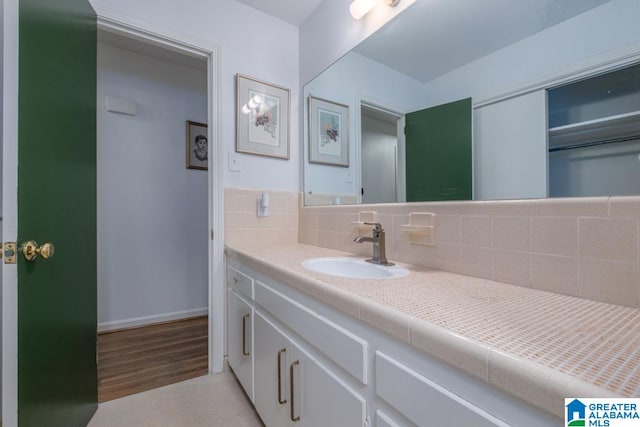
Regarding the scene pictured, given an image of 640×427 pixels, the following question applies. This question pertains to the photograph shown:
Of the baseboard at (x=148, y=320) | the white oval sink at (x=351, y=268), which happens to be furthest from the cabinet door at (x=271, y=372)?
the baseboard at (x=148, y=320)

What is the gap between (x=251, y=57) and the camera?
1.88 metres

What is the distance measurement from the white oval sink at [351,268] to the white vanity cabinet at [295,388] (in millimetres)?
324

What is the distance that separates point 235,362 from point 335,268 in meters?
0.87

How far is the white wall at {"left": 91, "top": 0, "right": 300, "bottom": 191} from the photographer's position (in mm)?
1596

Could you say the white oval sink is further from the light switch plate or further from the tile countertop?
the light switch plate

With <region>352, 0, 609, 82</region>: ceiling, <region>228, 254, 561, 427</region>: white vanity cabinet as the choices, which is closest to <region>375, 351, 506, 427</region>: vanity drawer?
<region>228, 254, 561, 427</region>: white vanity cabinet

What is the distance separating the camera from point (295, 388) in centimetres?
94

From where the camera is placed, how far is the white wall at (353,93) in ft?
4.29

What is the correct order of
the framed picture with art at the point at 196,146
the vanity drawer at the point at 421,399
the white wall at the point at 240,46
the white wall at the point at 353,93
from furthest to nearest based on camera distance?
the framed picture with art at the point at 196,146 < the white wall at the point at 240,46 < the white wall at the point at 353,93 < the vanity drawer at the point at 421,399

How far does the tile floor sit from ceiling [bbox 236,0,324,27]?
2456 millimetres

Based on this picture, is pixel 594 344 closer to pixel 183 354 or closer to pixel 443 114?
pixel 443 114

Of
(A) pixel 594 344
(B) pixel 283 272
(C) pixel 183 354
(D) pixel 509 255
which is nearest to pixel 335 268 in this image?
(B) pixel 283 272

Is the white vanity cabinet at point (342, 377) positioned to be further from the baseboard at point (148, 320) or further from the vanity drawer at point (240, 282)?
the baseboard at point (148, 320)

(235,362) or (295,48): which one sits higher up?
(295,48)
